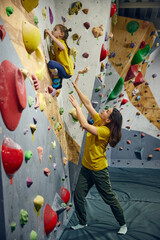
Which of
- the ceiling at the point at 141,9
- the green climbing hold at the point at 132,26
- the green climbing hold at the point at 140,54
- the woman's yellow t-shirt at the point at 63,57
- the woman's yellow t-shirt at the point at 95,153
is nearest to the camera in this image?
the woman's yellow t-shirt at the point at 63,57

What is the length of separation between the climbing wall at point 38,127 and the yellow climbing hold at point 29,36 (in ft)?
0.05

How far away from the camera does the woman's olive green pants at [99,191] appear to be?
202cm

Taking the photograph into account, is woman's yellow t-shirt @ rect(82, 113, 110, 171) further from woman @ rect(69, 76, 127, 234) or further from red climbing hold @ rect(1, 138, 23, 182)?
red climbing hold @ rect(1, 138, 23, 182)

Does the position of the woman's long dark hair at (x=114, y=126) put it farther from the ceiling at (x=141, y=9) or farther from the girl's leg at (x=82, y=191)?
the ceiling at (x=141, y=9)

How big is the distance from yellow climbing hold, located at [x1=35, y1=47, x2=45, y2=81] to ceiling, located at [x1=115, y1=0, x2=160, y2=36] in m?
2.11

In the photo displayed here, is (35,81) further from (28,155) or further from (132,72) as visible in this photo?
(132,72)

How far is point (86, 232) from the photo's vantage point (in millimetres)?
2072

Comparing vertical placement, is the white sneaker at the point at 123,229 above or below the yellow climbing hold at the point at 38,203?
below

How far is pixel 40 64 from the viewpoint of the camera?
162 centimetres

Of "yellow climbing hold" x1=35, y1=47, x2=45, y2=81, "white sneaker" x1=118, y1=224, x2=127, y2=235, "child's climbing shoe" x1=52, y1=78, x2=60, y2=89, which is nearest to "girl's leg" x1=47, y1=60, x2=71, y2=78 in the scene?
"child's climbing shoe" x1=52, y1=78, x2=60, y2=89

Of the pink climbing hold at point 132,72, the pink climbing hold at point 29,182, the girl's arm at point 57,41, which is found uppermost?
the pink climbing hold at point 132,72

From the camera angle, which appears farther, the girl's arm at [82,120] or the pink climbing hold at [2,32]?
the girl's arm at [82,120]

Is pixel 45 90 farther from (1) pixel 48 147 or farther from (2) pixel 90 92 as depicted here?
(2) pixel 90 92

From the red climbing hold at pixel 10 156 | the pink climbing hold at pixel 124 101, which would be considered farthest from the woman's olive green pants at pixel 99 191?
the pink climbing hold at pixel 124 101
